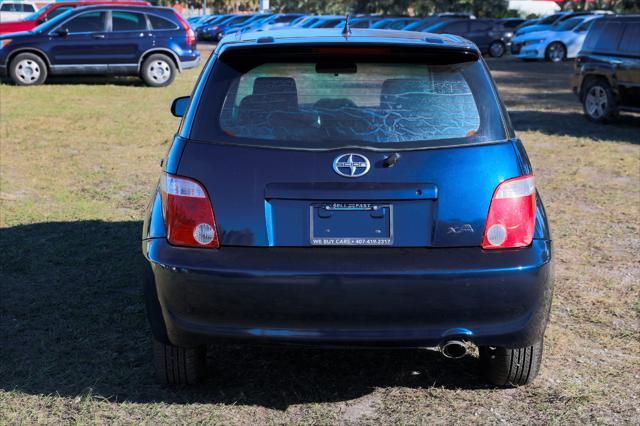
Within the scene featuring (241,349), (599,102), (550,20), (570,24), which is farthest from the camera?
(550,20)

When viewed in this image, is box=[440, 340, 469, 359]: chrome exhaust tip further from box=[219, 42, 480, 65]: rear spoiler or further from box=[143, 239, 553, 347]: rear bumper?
box=[219, 42, 480, 65]: rear spoiler

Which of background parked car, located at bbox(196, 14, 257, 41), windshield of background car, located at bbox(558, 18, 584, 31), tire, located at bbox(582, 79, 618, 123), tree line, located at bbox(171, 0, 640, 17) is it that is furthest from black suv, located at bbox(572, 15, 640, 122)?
background parked car, located at bbox(196, 14, 257, 41)

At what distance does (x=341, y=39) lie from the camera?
4074mm

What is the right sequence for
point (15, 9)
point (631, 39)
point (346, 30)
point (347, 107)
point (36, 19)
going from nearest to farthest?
point (347, 107)
point (346, 30)
point (631, 39)
point (36, 19)
point (15, 9)

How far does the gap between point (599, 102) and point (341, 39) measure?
11.5 meters

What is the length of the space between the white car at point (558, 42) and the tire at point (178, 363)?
29.5m

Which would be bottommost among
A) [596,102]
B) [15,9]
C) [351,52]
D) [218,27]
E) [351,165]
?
[218,27]

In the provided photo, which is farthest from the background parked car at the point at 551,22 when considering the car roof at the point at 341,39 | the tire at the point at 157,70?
the car roof at the point at 341,39

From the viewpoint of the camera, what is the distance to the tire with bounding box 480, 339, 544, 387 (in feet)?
13.7

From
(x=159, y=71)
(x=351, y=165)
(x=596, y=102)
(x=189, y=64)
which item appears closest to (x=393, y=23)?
(x=189, y=64)

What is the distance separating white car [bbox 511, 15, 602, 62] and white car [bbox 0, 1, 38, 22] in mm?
23796

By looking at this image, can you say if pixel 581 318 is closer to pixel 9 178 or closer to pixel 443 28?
pixel 9 178

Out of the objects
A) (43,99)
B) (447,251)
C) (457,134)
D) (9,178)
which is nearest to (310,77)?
(457,134)

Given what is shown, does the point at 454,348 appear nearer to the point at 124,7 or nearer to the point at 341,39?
the point at 341,39
